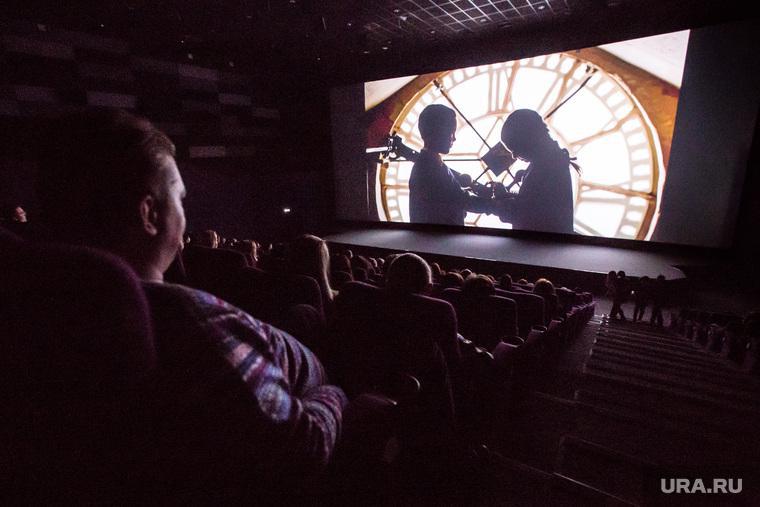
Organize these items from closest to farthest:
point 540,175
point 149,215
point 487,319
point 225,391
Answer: point 225,391 → point 149,215 → point 487,319 → point 540,175

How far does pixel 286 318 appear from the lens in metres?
1.59

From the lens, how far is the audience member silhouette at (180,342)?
49 centimetres

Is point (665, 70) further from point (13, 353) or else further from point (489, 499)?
point (13, 353)

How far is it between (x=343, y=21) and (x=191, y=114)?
4.23m

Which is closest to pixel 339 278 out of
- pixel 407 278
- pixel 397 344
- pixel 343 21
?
pixel 407 278

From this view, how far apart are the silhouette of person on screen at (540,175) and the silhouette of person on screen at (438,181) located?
34.6 inches

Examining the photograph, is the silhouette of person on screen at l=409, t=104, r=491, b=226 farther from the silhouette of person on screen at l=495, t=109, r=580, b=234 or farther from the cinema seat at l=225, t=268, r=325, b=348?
the cinema seat at l=225, t=268, r=325, b=348

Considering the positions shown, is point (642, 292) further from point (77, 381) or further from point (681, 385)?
point (77, 381)

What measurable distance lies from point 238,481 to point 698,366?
3.27 meters

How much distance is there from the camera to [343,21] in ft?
21.6

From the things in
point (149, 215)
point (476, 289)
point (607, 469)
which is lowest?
point (607, 469)

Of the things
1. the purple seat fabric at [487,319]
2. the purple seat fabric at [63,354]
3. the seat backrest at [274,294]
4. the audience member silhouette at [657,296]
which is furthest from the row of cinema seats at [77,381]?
the audience member silhouette at [657,296]

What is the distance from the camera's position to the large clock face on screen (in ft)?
20.6

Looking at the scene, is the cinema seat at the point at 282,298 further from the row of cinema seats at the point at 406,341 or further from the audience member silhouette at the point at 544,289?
the audience member silhouette at the point at 544,289
